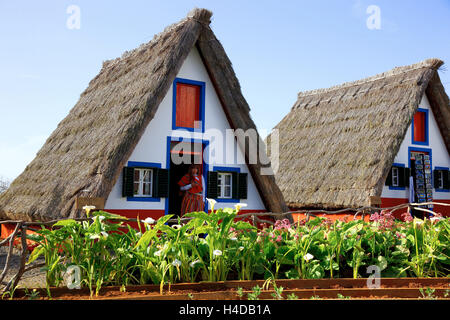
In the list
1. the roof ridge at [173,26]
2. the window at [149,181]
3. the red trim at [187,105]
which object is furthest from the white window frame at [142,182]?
the roof ridge at [173,26]

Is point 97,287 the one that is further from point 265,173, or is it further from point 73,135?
point 73,135

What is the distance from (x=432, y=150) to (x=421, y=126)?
798mm

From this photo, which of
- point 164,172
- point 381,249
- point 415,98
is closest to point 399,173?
point 415,98

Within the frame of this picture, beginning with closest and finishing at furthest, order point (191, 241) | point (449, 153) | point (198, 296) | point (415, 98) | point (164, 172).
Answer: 1. point (198, 296)
2. point (191, 241)
3. point (164, 172)
4. point (415, 98)
5. point (449, 153)

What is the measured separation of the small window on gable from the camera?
9984 millimetres

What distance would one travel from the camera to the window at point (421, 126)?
14266 millimetres

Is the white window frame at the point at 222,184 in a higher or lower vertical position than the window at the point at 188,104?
lower

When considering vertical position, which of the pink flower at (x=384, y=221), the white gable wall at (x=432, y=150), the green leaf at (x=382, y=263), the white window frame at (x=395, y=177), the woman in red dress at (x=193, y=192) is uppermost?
the white gable wall at (x=432, y=150)

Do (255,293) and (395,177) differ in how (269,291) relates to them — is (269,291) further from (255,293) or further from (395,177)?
(395,177)

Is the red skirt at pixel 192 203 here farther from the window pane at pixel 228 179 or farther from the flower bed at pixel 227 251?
the flower bed at pixel 227 251

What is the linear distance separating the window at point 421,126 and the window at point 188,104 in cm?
724

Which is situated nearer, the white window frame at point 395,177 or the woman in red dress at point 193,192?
the woman in red dress at point 193,192

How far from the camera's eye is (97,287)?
9.11ft
